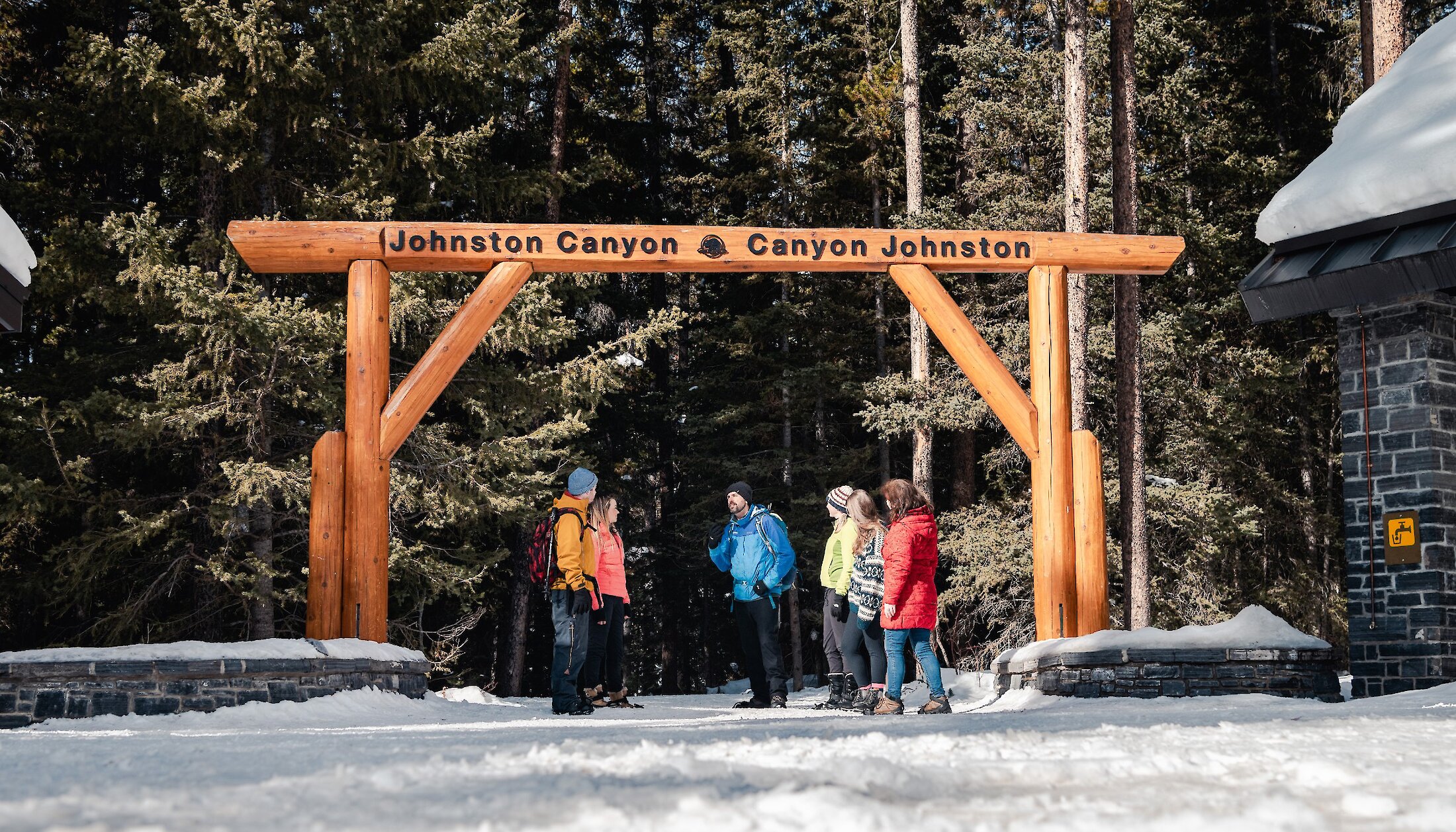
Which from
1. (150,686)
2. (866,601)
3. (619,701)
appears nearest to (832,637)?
(619,701)

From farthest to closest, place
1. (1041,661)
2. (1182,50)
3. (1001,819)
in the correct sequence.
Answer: (1182,50) → (1041,661) → (1001,819)

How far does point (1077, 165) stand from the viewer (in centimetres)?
1397

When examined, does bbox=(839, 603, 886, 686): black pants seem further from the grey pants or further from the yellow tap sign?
the yellow tap sign

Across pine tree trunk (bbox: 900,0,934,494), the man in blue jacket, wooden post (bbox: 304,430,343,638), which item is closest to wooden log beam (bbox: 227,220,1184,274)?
wooden post (bbox: 304,430,343,638)

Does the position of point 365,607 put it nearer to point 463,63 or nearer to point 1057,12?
point 463,63

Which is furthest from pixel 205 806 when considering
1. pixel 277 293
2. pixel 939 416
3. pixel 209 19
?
pixel 939 416

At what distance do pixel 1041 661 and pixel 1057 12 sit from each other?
50.7 ft

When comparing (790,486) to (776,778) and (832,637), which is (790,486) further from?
(776,778)

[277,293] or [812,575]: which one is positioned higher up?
[277,293]

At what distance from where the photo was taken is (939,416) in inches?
727

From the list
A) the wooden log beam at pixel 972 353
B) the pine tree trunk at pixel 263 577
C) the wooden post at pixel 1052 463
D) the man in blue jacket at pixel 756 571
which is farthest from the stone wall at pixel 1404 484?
the pine tree trunk at pixel 263 577

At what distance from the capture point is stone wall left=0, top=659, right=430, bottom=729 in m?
6.33

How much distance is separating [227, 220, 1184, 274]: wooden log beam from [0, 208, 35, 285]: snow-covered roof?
4.31ft

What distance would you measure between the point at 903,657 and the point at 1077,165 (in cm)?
809
